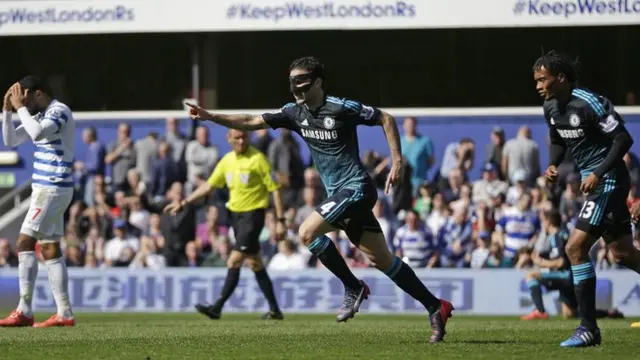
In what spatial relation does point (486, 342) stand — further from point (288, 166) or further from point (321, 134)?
point (288, 166)

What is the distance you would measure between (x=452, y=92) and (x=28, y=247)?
12.3 m

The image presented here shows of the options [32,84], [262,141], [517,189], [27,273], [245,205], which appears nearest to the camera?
[32,84]

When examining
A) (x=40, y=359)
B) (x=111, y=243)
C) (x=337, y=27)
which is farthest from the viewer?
(x=337, y=27)

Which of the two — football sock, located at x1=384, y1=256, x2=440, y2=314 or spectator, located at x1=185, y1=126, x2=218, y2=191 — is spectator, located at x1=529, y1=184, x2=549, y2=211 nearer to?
spectator, located at x1=185, y1=126, x2=218, y2=191

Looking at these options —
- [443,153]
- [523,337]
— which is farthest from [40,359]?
[443,153]

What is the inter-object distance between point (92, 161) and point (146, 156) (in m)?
1.14

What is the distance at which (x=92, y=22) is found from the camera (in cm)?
2591

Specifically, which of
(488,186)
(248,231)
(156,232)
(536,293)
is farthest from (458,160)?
(248,231)

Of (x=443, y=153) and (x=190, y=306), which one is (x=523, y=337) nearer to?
(x=190, y=306)

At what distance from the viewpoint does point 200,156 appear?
960 inches

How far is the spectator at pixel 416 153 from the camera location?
23.7 m

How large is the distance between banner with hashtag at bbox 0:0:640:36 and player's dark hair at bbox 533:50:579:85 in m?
13.4

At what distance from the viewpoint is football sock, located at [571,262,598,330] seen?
37.1 ft

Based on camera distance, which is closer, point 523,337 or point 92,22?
point 523,337
